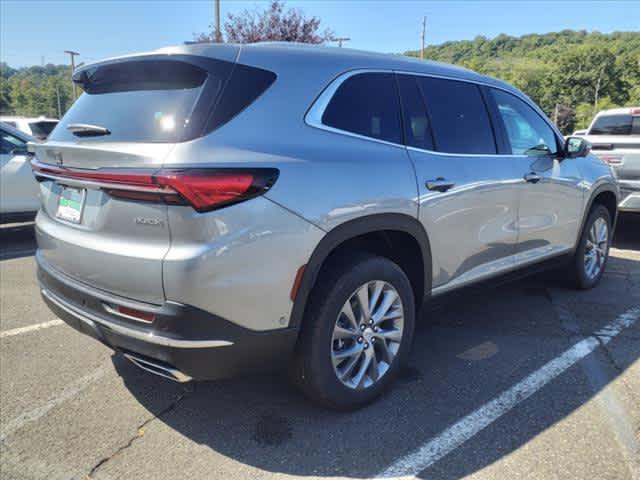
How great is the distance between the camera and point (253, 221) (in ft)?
6.98

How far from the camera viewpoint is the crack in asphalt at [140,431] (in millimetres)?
2375

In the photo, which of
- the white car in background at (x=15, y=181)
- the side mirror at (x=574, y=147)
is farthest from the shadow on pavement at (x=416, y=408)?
the white car in background at (x=15, y=181)

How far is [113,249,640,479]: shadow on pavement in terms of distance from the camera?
2438mm

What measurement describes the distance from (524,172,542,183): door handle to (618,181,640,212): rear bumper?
340 centimetres

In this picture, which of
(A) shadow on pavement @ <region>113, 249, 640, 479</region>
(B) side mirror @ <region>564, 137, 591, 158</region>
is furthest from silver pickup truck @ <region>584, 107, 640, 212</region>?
(A) shadow on pavement @ <region>113, 249, 640, 479</region>

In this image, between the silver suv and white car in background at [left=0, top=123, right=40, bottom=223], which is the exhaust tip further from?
white car in background at [left=0, top=123, right=40, bottom=223]

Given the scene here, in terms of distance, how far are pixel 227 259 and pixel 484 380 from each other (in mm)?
1894

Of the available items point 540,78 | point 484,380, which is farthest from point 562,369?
point 540,78

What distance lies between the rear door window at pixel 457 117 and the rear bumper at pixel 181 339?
5.31 feet

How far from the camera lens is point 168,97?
2301 mm

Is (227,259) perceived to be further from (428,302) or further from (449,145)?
(449,145)

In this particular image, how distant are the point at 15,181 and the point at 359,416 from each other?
6.25 meters

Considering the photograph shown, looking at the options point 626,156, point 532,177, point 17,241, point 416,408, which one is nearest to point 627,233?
point 626,156

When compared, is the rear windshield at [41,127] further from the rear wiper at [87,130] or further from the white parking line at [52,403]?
the rear wiper at [87,130]
